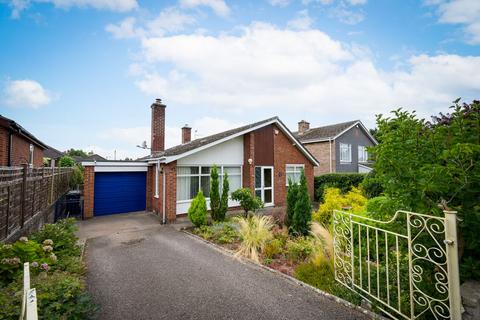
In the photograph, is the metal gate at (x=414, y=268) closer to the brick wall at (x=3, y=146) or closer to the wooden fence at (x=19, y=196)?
the wooden fence at (x=19, y=196)

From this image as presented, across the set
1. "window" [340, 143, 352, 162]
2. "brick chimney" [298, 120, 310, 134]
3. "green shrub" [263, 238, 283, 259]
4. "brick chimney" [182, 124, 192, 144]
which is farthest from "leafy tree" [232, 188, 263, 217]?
"brick chimney" [298, 120, 310, 134]

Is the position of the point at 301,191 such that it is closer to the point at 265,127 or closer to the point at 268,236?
the point at 268,236

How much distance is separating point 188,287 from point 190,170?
7.39 m

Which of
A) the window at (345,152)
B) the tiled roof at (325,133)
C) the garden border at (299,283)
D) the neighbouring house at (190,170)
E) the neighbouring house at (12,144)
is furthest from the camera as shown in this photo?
the window at (345,152)

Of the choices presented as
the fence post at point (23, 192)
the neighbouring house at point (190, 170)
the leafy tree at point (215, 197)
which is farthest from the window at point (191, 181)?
the fence post at point (23, 192)

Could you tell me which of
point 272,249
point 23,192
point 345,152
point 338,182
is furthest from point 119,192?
point 345,152

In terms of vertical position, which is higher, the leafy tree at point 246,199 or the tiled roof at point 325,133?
the tiled roof at point 325,133

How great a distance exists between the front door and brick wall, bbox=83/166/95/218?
879cm

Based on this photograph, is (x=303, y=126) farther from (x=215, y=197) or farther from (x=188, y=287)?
(x=188, y=287)

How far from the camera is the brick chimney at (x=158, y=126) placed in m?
14.1

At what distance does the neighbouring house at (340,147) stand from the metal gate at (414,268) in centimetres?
1745

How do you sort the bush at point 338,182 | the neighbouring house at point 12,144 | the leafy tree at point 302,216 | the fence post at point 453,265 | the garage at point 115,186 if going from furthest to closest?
the bush at point 338,182 → the garage at point 115,186 → the neighbouring house at point 12,144 → the leafy tree at point 302,216 → the fence post at point 453,265

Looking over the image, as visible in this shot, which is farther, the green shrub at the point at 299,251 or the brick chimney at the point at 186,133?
the brick chimney at the point at 186,133

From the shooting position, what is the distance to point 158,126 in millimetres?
14391
